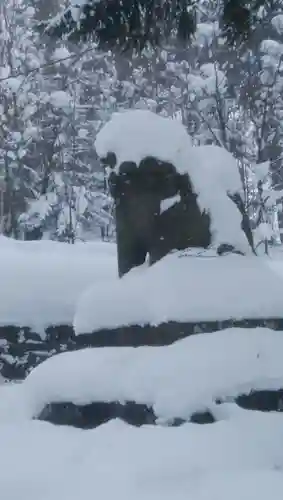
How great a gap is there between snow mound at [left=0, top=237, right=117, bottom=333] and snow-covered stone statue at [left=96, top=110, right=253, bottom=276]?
141 cm

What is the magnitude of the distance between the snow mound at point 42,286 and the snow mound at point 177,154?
1699 millimetres

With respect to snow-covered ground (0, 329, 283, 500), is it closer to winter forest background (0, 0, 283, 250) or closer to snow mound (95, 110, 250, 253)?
snow mound (95, 110, 250, 253)

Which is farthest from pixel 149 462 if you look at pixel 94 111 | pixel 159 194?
pixel 94 111

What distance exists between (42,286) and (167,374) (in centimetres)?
273

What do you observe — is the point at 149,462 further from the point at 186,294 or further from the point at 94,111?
the point at 94,111

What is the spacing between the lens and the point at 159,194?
529 cm

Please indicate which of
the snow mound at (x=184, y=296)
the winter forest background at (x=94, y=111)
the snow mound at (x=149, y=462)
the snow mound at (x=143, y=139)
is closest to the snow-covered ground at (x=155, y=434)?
the snow mound at (x=149, y=462)

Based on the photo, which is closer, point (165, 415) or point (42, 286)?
point (165, 415)

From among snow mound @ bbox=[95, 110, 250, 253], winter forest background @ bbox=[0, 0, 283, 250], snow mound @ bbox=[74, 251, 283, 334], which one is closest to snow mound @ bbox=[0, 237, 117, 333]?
snow mound @ bbox=[74, 251, 283, 334]

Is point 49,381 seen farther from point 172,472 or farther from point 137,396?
point 172,472

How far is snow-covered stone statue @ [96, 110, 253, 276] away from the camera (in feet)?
17.3

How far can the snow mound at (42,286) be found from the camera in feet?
21.7

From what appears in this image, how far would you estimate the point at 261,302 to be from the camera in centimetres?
494

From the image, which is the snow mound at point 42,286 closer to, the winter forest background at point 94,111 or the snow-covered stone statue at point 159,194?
the snow-covered stone statue at point 159,194
